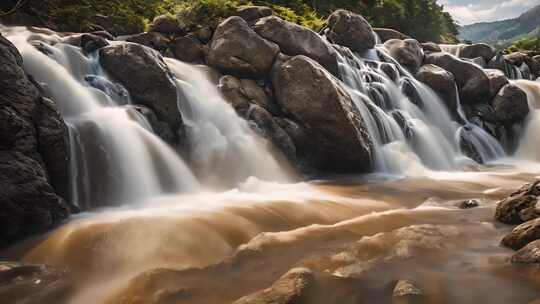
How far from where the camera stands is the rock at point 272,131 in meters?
11.1

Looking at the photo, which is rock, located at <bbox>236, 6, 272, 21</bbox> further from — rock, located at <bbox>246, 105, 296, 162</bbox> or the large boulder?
the large boulder

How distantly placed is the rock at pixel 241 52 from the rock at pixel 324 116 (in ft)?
2.95

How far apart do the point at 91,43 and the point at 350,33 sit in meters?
11.6

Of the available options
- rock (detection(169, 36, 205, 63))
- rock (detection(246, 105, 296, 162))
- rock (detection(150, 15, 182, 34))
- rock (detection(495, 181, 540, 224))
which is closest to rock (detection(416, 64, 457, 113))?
rock (detection(246, 105, 296, 162))

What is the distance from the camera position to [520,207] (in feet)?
20.9

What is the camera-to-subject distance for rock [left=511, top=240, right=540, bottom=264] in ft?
14.6

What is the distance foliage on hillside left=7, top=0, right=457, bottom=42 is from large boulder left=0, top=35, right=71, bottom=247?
27.2ft

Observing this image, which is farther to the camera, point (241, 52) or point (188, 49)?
point (188, 49)

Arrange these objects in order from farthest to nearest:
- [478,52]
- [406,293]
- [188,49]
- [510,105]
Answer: [478,52], [510,105], [188,49], [406,293]

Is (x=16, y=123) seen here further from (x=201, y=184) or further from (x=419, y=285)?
(x=419, y=285)

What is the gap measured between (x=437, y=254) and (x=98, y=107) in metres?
7.45

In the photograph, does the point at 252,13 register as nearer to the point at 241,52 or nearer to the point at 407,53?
the point at 241,52

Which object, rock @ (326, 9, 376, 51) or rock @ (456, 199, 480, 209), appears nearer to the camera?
rock @ (456, 199, 480, 209)

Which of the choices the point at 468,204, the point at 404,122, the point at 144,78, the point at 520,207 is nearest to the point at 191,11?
the point at 144,78
